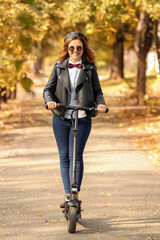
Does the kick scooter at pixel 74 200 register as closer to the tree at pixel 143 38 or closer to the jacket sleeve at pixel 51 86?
the jacket sleeve at pixel 51 86

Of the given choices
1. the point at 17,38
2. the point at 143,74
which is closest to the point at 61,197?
the point at 17,38

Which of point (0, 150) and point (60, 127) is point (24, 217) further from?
point (0, 150)

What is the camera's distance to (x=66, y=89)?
→ 14.2 feet

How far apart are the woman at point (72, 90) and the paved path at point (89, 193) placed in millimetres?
469

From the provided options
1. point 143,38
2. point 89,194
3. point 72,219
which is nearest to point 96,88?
point 72,219

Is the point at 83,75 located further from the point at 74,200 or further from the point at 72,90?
the point at 74,200

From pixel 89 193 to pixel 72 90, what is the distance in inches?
78.9

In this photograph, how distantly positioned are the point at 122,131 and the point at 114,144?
247 cm

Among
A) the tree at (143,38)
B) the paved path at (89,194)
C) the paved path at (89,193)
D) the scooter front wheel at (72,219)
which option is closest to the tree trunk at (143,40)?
the tree at (143,38)

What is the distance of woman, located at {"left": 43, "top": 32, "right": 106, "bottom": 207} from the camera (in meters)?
4.35

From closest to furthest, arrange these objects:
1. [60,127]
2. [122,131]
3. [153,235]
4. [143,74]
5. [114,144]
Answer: [153,235] < [60,127] < [114,144] < [122,131] < [143,74]

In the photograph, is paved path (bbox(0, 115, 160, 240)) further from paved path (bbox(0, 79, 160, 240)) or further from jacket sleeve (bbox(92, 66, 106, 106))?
jacket sleeve (bbox(92, 66, 106, 106))

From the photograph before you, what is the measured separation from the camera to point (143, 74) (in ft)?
62.2

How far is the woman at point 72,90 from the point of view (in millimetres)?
4348
